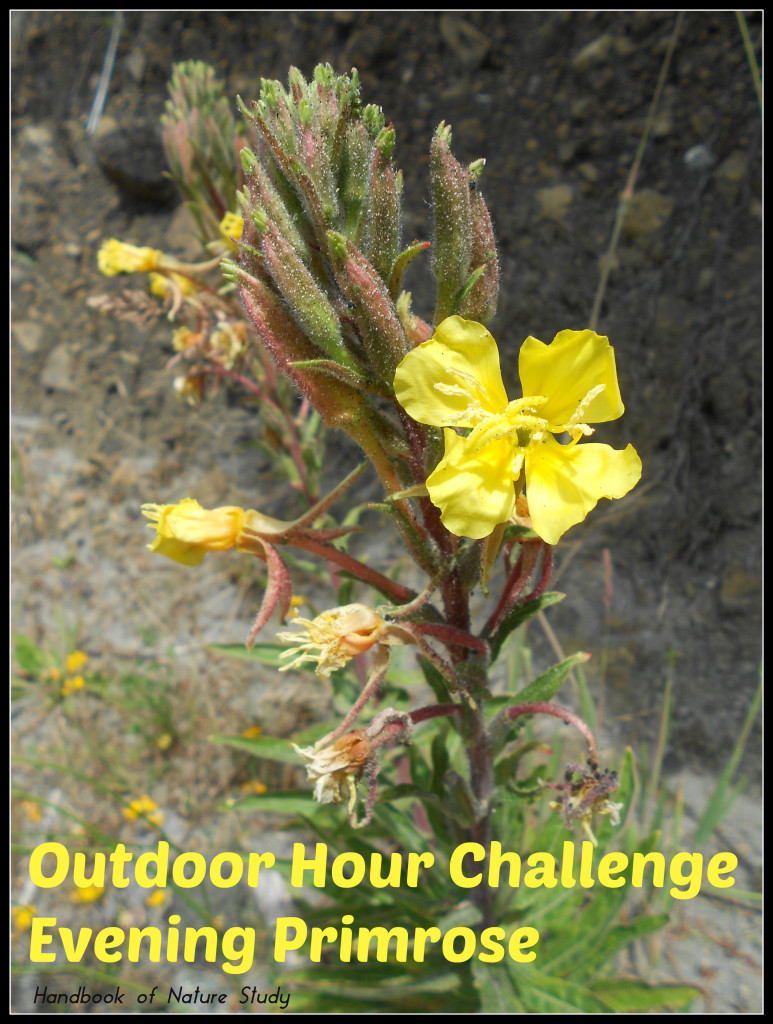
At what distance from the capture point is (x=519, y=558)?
1.28 meters

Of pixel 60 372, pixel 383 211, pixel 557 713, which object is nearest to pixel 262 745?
pixel 557 713

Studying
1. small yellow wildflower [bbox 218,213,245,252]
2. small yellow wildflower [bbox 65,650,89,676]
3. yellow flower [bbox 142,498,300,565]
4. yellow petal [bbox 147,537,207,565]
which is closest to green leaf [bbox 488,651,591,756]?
yellow flower [bbox 142,498,300,565]

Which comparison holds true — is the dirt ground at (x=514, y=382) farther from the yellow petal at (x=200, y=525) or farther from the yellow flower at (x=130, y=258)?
the yellow petal at (x=200, y=525)

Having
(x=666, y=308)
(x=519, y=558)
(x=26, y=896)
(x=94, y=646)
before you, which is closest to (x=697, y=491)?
(x=666, y=308)

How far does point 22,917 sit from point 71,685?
104 cm

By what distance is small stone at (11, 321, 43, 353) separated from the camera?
4.33 meters

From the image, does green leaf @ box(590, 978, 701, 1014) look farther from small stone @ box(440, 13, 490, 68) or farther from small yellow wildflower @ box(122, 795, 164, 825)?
small stone @ box(440, 13, 490, 68)

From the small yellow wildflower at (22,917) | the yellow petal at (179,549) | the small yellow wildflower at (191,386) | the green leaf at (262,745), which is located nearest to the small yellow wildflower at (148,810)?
the small yellow wildflower at (22,917)

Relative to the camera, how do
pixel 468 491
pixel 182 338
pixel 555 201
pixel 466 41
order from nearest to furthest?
1. pixel 468 491
2. pixel 182 338
3. pixel 555 201
4. pixel 466 41

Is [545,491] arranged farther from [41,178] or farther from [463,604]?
[41,178]

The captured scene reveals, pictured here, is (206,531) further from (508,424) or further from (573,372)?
(573,372)

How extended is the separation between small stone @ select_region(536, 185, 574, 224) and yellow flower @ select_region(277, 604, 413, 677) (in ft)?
9.29

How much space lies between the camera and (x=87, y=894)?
279 centimetres

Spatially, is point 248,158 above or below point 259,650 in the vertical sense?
above
